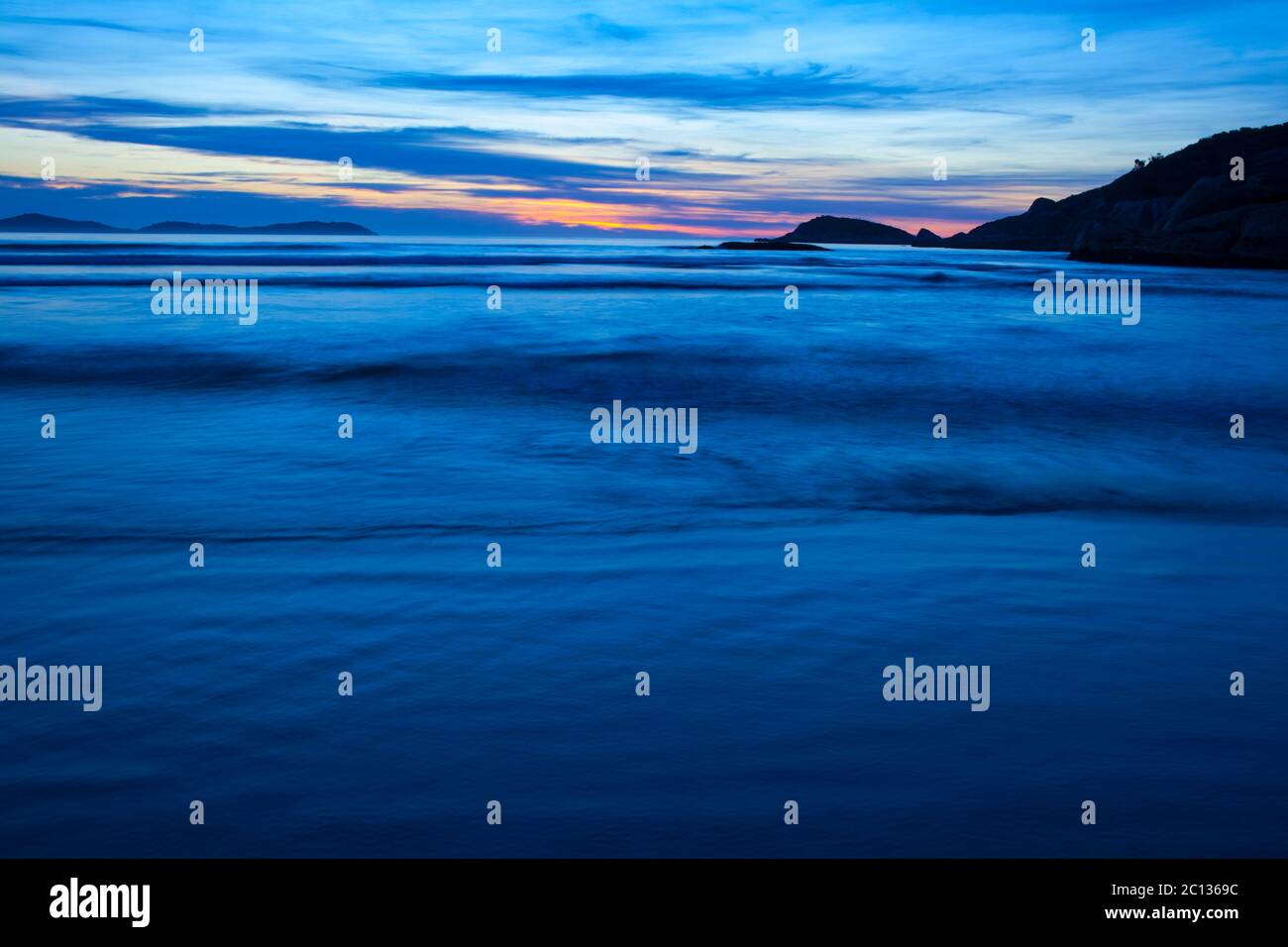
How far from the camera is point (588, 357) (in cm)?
1952

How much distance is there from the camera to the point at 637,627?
537 cm

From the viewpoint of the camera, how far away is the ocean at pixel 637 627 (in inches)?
141

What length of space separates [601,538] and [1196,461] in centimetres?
677

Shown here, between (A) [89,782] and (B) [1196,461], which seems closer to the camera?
(A) [89,782]

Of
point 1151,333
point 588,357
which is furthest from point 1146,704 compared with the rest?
point 1151,333

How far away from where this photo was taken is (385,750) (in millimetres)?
3951

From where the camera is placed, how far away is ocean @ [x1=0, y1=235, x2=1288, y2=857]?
11.8 ft

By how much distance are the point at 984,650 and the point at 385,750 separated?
9.54 feet
